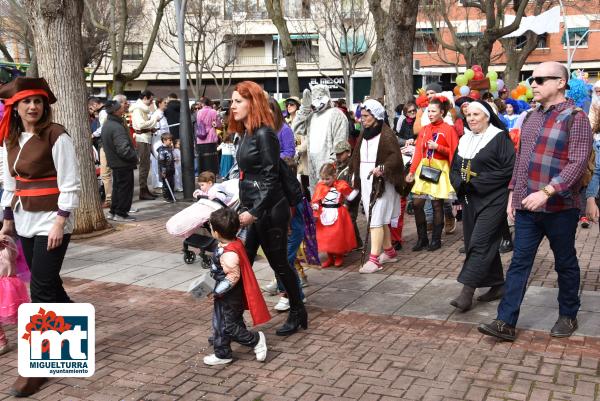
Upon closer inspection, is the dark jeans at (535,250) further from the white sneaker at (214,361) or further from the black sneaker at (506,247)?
the black sneaker at (506,247)

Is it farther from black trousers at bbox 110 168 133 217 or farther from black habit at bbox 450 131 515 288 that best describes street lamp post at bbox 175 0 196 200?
black habit at bbox 450 131 515 288

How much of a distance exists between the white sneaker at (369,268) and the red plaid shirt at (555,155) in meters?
2.55

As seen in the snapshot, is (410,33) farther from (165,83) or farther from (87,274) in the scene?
(165,83)

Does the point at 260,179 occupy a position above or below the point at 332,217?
above

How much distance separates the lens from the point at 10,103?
4605 mm

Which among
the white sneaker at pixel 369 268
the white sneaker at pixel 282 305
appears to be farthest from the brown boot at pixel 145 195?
the white sneaker at pixel 282 305

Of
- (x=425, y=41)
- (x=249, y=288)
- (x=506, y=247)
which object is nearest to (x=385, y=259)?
(x=506, y=247)

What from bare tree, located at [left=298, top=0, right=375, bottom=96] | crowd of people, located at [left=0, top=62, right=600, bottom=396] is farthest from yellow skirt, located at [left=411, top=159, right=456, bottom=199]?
bare tree, located at [left=298, top=0, right=375, bottom=96]

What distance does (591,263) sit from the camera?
7.39 meters

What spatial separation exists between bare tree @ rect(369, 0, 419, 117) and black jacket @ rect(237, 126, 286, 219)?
877cm

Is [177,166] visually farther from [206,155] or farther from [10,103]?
[10,103]

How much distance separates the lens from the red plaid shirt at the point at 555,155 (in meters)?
4.67

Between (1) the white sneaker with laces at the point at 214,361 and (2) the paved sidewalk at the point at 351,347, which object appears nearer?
(2) the paved sidewalk at the point at 351,347

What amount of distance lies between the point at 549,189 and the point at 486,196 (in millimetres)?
1028
